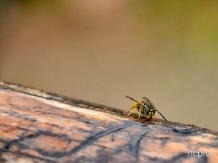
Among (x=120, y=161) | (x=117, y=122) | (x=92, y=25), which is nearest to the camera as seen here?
(x=120, y=161)

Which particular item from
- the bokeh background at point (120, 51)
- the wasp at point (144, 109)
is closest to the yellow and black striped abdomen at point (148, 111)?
the wasp at point (144, 109)

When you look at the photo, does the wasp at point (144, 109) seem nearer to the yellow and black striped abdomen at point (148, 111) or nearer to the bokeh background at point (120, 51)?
the yellow and black striped abdomen at point (148, 111)

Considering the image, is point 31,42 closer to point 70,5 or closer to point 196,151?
point 70,5

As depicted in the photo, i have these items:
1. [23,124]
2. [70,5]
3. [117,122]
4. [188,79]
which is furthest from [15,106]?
[70,5]

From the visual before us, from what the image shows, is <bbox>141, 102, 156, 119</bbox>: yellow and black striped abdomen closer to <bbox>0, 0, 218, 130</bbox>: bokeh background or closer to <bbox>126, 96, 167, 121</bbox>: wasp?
<bbox>126, 96, 167, 121</bbox>: wasp

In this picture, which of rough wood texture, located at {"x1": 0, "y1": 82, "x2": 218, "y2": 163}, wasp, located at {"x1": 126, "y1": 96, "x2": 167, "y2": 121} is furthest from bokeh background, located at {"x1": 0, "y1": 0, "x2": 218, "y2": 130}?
rough wood texture, located at {"x1": 0, "y1": 82, "x2": 218, "y2": 163}
